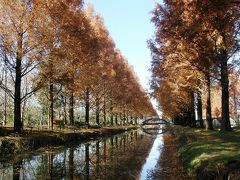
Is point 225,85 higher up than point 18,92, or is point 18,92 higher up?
point 225,85

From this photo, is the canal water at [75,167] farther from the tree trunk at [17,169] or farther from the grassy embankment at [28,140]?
the grassy embankment at [28,140]

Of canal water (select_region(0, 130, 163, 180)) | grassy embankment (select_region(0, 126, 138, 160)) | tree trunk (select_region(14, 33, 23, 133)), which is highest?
tree trunk (select_region(14, 33, 23, 133))

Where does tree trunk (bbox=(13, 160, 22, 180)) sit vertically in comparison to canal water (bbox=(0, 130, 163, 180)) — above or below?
above

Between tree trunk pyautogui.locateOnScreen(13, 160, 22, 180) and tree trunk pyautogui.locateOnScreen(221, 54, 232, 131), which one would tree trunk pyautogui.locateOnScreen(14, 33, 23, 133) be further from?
tree trunk pyautogui.locateOnScreen(221, 54, 232, 131)

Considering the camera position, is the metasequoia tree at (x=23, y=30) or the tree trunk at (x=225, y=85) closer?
the metasequoia tree at (x=23, y=30)

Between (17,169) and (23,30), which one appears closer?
(17,169)

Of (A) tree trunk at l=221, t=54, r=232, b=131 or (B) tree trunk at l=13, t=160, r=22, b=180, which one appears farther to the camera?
(A) tree trunk at l=221, t=54, r=232, b=131

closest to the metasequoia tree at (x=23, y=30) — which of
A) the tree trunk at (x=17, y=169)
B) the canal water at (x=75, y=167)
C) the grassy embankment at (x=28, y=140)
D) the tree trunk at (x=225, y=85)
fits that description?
the grassy embankment at (x=28, y=140)

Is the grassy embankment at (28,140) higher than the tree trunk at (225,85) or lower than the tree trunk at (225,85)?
lower

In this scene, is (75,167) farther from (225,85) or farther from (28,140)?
(225,85)

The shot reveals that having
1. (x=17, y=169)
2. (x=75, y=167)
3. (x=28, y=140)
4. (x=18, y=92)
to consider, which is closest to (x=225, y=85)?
(x=75, y=167)

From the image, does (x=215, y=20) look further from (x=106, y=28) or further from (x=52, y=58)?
(x=106, y=28)

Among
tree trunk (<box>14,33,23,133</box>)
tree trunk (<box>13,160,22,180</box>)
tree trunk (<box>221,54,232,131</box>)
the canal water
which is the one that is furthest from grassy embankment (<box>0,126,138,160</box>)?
tree trunk (<box>221,54,232,131</box>)

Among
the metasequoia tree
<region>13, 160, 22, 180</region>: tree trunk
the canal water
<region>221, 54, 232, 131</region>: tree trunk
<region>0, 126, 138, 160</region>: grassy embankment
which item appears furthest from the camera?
<region>221, 54, 232, 131</region>: tree trunk
